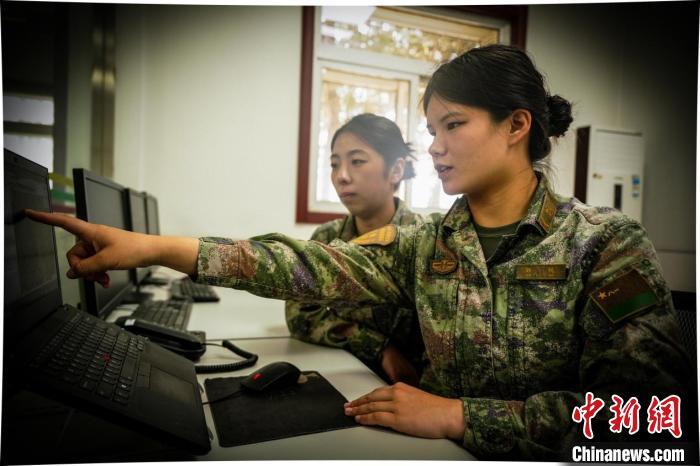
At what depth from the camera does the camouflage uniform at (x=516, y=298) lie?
570mm

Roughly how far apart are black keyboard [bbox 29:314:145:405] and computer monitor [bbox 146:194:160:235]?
0.87m

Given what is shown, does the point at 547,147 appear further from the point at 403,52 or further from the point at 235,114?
the point at 235,114

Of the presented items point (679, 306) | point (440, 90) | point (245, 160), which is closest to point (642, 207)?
point (679, 306)

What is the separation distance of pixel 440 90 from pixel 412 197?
0.32m

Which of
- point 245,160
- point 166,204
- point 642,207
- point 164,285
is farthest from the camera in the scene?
point 164,285

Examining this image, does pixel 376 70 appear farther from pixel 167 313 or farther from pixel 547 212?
pixel 167 313

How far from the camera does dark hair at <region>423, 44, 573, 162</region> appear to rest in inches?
26.5

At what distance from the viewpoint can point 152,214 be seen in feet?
4.95

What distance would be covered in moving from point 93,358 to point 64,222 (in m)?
0.20

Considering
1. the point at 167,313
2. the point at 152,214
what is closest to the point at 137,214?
the point at 152,214

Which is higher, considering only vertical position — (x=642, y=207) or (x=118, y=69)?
(x=118, y=69)

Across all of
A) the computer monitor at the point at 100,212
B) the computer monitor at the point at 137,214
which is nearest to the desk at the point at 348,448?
the computer monitor at the point at 100,212

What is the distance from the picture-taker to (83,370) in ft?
1.54

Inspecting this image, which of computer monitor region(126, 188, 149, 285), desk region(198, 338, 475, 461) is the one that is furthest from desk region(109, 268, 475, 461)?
computer monitor region(126, 188, 149, 285)
